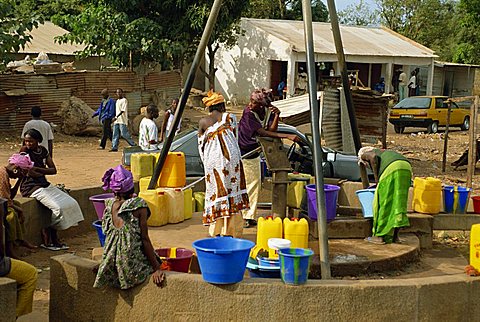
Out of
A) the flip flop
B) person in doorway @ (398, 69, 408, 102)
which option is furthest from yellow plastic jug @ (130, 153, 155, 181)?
person in doorway @ (398, 69, 408, 102)

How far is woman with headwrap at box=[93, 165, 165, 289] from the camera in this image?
5.29 meters

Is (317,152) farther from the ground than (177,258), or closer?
farther from the ground

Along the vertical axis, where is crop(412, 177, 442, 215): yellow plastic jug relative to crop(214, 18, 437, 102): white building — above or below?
below

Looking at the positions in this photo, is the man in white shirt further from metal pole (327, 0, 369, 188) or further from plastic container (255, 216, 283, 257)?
plastic container (255, 216, 283, 257)

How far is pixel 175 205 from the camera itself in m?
8.60

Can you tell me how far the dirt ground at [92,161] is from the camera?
26.5ft

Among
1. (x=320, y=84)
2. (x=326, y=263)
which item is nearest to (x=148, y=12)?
(x=320, y=84)

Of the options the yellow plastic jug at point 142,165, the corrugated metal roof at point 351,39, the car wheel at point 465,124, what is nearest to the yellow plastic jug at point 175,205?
the yellow plastic jug at point 142,165

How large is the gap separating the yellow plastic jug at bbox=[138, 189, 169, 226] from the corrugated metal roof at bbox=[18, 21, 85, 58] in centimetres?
2028

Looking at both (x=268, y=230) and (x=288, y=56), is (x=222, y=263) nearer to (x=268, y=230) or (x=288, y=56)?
(x=268, y=230)

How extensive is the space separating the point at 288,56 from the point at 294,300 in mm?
27436

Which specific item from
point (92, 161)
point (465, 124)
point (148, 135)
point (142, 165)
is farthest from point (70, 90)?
point (465, 124)

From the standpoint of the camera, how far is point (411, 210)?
9.27 meters

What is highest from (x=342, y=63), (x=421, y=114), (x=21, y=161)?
(x=342, y=63)
